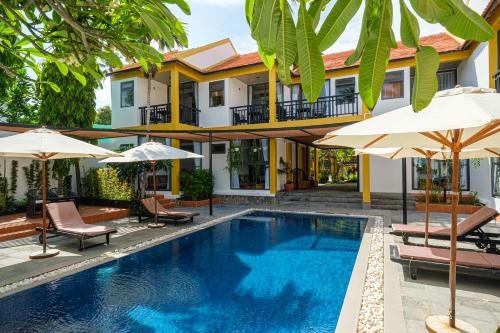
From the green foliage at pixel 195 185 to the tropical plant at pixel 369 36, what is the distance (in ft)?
49.4

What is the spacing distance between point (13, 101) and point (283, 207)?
84.9 feet

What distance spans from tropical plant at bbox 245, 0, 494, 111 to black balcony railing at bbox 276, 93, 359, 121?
15.3 metres

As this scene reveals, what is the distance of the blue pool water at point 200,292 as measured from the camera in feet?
14.5

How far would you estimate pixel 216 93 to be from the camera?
60.8 ft

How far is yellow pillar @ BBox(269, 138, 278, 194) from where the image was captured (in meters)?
16.6

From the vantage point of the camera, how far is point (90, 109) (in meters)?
14.9

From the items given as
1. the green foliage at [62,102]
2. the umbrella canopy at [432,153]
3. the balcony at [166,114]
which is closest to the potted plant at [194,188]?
the balcony at [166,114]

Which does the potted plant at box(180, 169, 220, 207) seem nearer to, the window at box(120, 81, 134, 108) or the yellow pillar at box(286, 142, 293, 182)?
the yellow pillar at box(286, 142, 293, 182)

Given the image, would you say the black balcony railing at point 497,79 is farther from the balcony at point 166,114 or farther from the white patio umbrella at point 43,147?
the balcony at point 166,114

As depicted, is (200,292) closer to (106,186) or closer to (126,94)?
(106,186)

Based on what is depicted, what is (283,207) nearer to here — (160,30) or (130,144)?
(130,144)

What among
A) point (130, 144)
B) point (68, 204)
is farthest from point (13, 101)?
point (68, 204)

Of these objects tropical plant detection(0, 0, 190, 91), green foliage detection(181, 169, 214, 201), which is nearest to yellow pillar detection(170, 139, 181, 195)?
green foliage detection(181, 169, 214, 201)

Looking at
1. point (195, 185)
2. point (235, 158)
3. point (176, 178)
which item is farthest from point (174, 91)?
point (195, 185)
